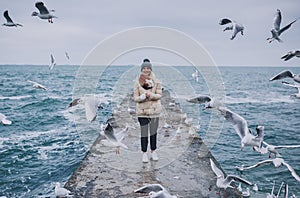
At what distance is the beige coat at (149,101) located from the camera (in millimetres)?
4895

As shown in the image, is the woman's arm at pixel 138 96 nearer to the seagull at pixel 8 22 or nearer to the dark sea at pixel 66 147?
the dark sea at pixel 66 147

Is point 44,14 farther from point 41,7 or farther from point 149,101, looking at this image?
point 149,101

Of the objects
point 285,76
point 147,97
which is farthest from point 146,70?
point 285,76

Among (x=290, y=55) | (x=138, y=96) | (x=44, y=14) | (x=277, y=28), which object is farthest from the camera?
(x=44, y=14)

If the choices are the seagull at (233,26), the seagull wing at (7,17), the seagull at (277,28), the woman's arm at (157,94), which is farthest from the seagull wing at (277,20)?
the seagull wing at (7,17)

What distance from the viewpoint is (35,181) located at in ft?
27.7

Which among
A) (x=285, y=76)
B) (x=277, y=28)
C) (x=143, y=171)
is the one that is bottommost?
(x=143, y=171)

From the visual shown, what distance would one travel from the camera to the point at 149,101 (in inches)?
196

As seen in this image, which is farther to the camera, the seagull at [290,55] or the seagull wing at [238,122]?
the seagull at [290,55]

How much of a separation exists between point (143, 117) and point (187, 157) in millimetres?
1412

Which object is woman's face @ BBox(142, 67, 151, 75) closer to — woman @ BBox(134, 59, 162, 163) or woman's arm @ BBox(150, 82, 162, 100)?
woman @ BBox(134, 59, 162, 163)

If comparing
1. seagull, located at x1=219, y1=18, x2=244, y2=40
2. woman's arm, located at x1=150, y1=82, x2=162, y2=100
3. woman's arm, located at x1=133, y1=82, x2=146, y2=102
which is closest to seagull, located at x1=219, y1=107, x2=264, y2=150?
woman's arm, located at x1=150, y1=82, x2=162, y2=100

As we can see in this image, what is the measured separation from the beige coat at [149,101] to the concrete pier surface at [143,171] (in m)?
0.97

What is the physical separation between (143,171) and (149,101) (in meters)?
1.16
